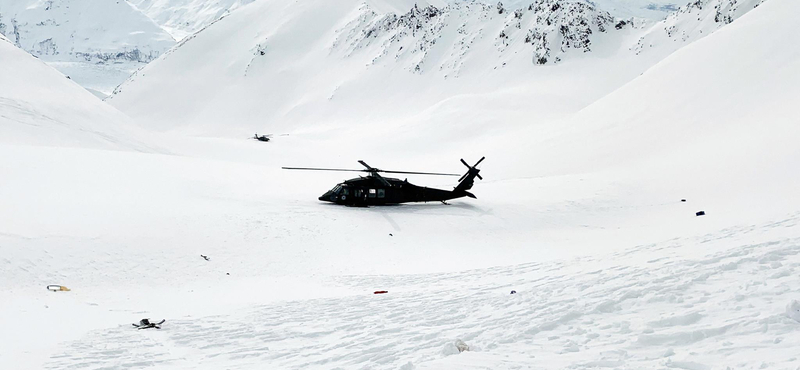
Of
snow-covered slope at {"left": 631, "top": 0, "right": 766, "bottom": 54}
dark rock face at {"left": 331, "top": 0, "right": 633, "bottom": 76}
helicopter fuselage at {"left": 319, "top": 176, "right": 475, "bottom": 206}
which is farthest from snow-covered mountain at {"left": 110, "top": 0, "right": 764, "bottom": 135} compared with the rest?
helicopter fuselage at {"left": 319, "top": 176, "right": 475, "bottom": 206}

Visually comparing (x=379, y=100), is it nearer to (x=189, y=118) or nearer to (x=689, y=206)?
(x=189, y=118)

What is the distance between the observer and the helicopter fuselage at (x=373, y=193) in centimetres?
2519

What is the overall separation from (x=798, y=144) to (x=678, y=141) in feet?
27.7

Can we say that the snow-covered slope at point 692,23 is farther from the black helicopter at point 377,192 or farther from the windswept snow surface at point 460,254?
the black helicopter at point 377,192

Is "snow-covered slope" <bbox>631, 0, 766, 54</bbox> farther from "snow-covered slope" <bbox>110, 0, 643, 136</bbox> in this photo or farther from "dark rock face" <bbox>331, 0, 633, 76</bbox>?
"dark rock face" <bbox>331, 0, 633, 76</bbox>

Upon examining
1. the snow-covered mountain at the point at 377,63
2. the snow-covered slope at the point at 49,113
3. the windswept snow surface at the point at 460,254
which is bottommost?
the windswept snow surface at the point at 460,254

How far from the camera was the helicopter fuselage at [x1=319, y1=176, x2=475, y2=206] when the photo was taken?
82.6 feet

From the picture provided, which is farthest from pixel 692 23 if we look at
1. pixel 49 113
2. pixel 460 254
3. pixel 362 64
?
pixel 49 113

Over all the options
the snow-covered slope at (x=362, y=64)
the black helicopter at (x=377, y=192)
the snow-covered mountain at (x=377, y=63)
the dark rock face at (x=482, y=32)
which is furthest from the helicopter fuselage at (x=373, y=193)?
the dark rock face at (x=482, y=32)

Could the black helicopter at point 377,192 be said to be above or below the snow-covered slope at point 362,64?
below

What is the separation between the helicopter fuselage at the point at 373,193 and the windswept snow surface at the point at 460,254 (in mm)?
711

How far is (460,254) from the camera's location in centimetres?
2109

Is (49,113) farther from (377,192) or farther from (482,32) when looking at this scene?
(482,32)

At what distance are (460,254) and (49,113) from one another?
35542 mm
